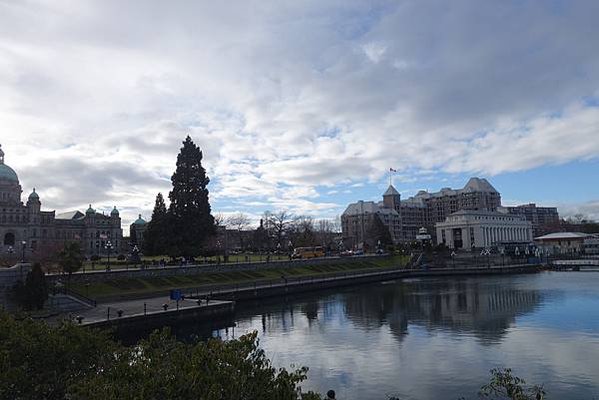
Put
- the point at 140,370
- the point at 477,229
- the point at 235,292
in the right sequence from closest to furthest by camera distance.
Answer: the point at 140,370, the point at 235,292, the point at 477,229

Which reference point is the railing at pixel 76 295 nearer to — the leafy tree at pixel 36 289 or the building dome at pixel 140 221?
the leafy tree at pixel 36 289

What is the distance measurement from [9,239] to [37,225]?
905 centimetres

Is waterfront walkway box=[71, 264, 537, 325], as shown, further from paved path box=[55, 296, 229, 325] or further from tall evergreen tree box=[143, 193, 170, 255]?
tall evergreen tree box=[143, 193, 170, 255]

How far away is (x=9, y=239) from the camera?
133625mm

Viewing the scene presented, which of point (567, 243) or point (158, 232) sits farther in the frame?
point (567, 243)

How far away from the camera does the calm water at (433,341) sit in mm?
24031

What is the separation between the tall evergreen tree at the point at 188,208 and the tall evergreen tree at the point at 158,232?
86 cm

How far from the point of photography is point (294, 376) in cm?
909

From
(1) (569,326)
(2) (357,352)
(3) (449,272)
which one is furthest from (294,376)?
(3) (449,272)

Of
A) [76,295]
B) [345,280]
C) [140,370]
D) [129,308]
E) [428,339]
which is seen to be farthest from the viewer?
[345,280]

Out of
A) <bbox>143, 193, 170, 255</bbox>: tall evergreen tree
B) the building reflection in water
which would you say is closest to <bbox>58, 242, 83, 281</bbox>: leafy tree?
the building reflection in water

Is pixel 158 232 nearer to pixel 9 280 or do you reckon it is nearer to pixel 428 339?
pixel 9 280

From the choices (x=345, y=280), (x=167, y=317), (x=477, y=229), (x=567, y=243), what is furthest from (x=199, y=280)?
(x=567, y=243)

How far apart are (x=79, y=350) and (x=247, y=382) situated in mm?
6681
